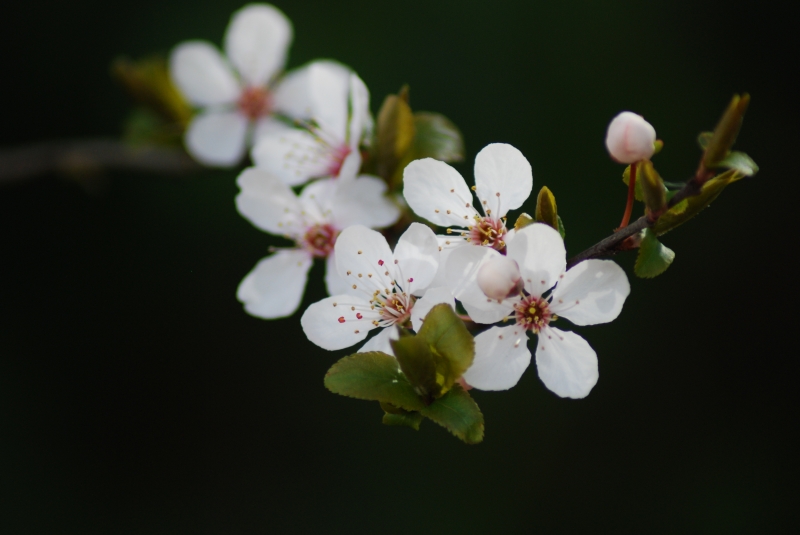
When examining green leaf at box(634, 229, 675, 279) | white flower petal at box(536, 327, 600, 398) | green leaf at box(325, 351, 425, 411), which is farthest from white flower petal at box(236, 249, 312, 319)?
green leaf at box(634, 229, 675, 279)

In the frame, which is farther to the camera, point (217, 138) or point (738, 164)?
point (217, 138)

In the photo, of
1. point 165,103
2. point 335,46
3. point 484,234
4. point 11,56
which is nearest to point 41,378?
point 11,56

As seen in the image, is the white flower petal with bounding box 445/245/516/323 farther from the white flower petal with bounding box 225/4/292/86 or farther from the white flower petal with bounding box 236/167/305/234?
the white flower petal with bounding box 225/4/292/86

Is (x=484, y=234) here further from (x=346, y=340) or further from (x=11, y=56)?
(x=11, y=56)

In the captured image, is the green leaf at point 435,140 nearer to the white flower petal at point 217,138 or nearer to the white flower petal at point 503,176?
the white flower petal at point 503,176

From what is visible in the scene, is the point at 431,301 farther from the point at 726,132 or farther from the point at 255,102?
the point at 255,102

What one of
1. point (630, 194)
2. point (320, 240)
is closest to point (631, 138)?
point (630, 194)
